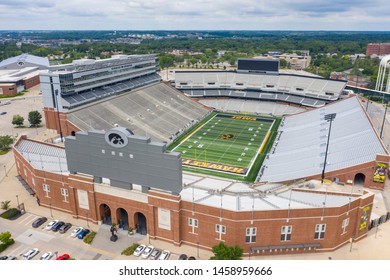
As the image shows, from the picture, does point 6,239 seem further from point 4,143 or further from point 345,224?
point 345,224

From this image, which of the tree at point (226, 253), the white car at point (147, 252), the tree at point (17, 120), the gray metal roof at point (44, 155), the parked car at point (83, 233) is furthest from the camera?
the tree at point (17, 120)

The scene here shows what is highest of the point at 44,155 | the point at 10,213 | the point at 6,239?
the point at 44,155

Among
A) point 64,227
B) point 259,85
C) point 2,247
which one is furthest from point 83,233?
point 259,85

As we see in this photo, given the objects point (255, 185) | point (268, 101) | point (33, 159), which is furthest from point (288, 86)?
point (33, 159)

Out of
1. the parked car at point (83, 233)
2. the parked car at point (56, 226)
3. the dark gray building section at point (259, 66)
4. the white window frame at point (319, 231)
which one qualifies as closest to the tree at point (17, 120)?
the parked car at point (56, 226)

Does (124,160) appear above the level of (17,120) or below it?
above

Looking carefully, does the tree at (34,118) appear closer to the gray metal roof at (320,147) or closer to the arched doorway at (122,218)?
the arched doorway at (122,218)

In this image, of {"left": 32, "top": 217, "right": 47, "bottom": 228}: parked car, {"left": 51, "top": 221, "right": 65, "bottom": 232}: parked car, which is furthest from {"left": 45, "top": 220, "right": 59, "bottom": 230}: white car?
{"left": 32, "top": 217, "right": 47, "bottom": 228}: parked car
